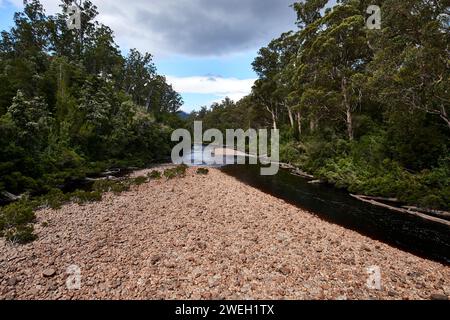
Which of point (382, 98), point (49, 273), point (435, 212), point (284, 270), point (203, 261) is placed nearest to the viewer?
point (49, 273)

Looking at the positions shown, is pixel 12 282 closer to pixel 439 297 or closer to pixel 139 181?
pixel 439 297

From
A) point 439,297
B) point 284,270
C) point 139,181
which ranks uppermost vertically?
point 139,181

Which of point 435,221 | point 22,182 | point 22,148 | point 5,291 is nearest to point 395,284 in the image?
point 435,221

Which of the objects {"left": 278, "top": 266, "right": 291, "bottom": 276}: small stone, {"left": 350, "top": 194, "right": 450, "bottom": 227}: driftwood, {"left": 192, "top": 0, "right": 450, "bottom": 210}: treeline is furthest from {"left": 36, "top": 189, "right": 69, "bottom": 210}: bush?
{"left": 192, "top": 0, "right": 450, "bottom": 210}: treeline

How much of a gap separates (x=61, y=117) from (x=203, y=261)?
2274 centimetres

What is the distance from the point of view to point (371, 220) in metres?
11.3

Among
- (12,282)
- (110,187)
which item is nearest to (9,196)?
(110,187)

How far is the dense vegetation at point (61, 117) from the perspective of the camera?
1369cm

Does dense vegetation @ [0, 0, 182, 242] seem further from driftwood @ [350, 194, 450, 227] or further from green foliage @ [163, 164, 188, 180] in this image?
driftwood @ [350, 194, 450, 227]

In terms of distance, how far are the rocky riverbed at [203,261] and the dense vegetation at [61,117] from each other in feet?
6.12

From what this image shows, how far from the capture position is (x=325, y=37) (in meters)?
21.0

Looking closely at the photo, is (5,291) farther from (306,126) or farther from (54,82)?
(306,126)
